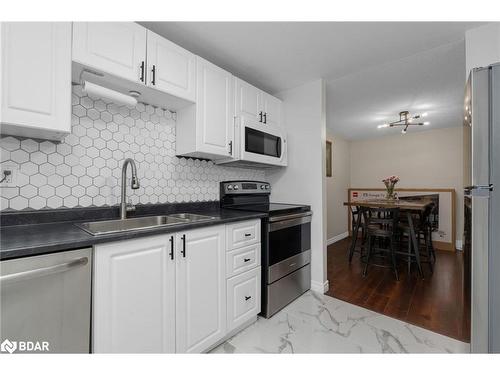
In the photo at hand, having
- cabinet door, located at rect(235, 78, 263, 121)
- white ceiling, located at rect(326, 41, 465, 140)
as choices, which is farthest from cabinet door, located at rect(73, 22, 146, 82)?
white ceiling, located at rect(326, 41, 465, 140)

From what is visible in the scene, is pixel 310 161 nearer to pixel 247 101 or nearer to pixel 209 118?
pixel 247 101

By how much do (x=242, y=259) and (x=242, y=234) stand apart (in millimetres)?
191

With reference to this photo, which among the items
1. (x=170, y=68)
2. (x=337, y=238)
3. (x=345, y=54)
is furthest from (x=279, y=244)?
(x=337, y=238)

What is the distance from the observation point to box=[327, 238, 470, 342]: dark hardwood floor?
71.1 inches

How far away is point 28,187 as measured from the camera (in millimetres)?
1221

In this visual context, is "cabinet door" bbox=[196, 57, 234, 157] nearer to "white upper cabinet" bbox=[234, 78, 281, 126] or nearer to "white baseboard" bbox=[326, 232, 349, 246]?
"white upper cabinet" bbox=[234, 78, 281, 126]

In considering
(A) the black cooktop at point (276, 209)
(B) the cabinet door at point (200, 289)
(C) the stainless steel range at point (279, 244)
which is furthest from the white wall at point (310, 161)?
Answer: (B) the cabinet door at point (200, 289)

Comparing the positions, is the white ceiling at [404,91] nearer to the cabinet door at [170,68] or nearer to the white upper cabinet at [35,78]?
the cabinet door at [170,68]

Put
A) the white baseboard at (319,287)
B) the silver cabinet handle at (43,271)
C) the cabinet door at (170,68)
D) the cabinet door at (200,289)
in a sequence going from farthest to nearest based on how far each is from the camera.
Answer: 1. the white baseboard at (319,287)
2. the cabinet door at (170,68)
3. the cabinet door at (200,289)
4. the silver cabinet handle at (43,271)

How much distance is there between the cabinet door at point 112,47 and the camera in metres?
1.16

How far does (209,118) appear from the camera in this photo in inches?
70.1

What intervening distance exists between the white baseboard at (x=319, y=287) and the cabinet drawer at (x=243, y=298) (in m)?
0.85

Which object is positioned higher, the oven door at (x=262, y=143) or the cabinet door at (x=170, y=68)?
the cabinet door at (x=170, y=68)
